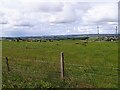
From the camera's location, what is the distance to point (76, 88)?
11.6 m

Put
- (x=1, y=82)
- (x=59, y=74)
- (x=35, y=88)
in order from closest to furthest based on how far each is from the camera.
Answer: (x=35, y=88) → (x=1, y=82) → (x=59, y=74)

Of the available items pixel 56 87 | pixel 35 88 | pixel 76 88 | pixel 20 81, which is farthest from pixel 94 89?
pixel 20 81

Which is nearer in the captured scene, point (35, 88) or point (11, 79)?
point (35, 88)

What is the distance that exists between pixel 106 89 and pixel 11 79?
4.23 m

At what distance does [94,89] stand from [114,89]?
1.53 metres

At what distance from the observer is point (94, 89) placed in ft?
38.8

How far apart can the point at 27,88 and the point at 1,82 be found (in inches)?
73.1

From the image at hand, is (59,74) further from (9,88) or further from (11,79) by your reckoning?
(9,88)

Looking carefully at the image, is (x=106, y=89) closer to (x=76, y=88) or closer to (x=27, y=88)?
(x=76, y=88)

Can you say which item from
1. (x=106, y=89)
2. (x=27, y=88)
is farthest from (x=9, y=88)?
(x=106, y=89)

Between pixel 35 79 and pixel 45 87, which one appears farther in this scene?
pixel 35 79

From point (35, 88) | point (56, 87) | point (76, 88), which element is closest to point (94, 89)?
point (76, 88)

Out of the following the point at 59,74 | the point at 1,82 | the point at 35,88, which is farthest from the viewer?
the point at 59,74

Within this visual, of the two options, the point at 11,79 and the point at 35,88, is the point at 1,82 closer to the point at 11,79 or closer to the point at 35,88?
the point at 11,79
